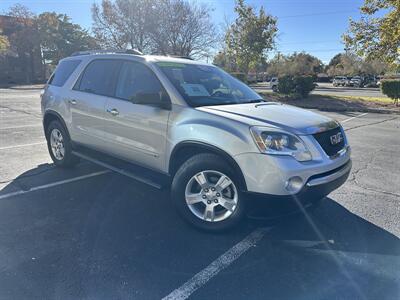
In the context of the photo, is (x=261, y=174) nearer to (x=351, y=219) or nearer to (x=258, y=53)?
(x=351, y=219)

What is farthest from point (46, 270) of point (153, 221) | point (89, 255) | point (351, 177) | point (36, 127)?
point (36, 127)

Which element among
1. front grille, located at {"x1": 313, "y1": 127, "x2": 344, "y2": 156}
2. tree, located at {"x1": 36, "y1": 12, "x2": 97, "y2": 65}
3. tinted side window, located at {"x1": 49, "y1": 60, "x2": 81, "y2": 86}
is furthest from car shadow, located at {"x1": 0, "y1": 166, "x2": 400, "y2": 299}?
tree, located at {"x1": 36, "y1": 12, "x2": 97, "y2": 65}

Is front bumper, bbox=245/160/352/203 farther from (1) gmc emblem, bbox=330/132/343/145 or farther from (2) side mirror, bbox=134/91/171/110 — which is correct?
(2) side mirror, bbox=134/91/171/110

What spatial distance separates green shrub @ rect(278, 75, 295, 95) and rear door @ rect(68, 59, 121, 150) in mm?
16482

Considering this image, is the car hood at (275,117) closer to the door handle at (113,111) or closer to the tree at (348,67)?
the door handle at (113,111)

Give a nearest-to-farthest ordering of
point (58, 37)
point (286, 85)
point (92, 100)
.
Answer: point (92, 100), point (286, 85), point (58, 37)

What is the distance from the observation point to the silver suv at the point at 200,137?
9.97 ft

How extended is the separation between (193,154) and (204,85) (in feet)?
3.38

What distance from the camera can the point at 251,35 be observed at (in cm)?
2256

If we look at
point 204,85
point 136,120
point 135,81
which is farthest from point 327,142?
point 135,81

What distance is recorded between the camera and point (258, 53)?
909 inches

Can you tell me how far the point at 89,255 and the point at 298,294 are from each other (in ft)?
6.01

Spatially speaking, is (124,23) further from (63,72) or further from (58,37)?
(63,72)

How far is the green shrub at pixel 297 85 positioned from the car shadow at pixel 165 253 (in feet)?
52.9
